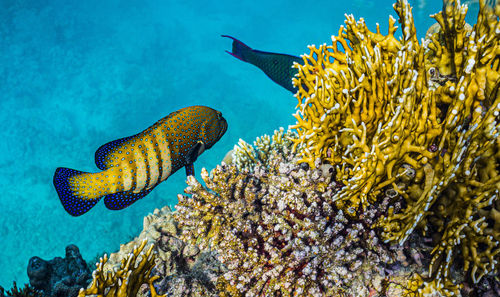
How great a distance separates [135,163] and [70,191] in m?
0.82

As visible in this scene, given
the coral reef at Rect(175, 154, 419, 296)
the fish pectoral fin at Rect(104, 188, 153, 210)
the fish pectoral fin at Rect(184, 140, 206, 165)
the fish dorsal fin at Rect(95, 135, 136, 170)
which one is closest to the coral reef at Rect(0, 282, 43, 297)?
the fish pectoral fin at Rect(104, 188, 153, 210)

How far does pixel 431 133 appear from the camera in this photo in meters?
1.93

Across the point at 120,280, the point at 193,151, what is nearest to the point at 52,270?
the point at 193,151

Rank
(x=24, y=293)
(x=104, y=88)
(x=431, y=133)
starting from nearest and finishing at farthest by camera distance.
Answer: (x=431, y=133) < (x=24, y=293) < (x=104, y=88)

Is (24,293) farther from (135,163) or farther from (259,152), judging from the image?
(259,152)

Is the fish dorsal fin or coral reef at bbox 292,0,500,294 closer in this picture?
coral reef at bbox 292,0,500,294

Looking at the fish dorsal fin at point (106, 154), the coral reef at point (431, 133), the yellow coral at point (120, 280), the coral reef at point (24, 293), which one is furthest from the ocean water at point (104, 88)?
the coral reef at point (431, 133)

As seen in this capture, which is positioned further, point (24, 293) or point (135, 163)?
point (24, 293)

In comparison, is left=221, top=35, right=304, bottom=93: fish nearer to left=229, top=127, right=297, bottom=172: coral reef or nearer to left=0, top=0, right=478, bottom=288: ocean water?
left=229, top=127, right=297, bottom=172: coral reef

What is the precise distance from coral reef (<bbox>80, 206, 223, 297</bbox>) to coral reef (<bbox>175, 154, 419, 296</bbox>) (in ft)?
0.80

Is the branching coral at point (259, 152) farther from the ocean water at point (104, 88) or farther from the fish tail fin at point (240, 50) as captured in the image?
the ocean water at point (104, 88)

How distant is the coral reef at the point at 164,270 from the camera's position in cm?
205

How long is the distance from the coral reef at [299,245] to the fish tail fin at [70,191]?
67.0 inches

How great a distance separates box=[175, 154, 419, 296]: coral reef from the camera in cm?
207
